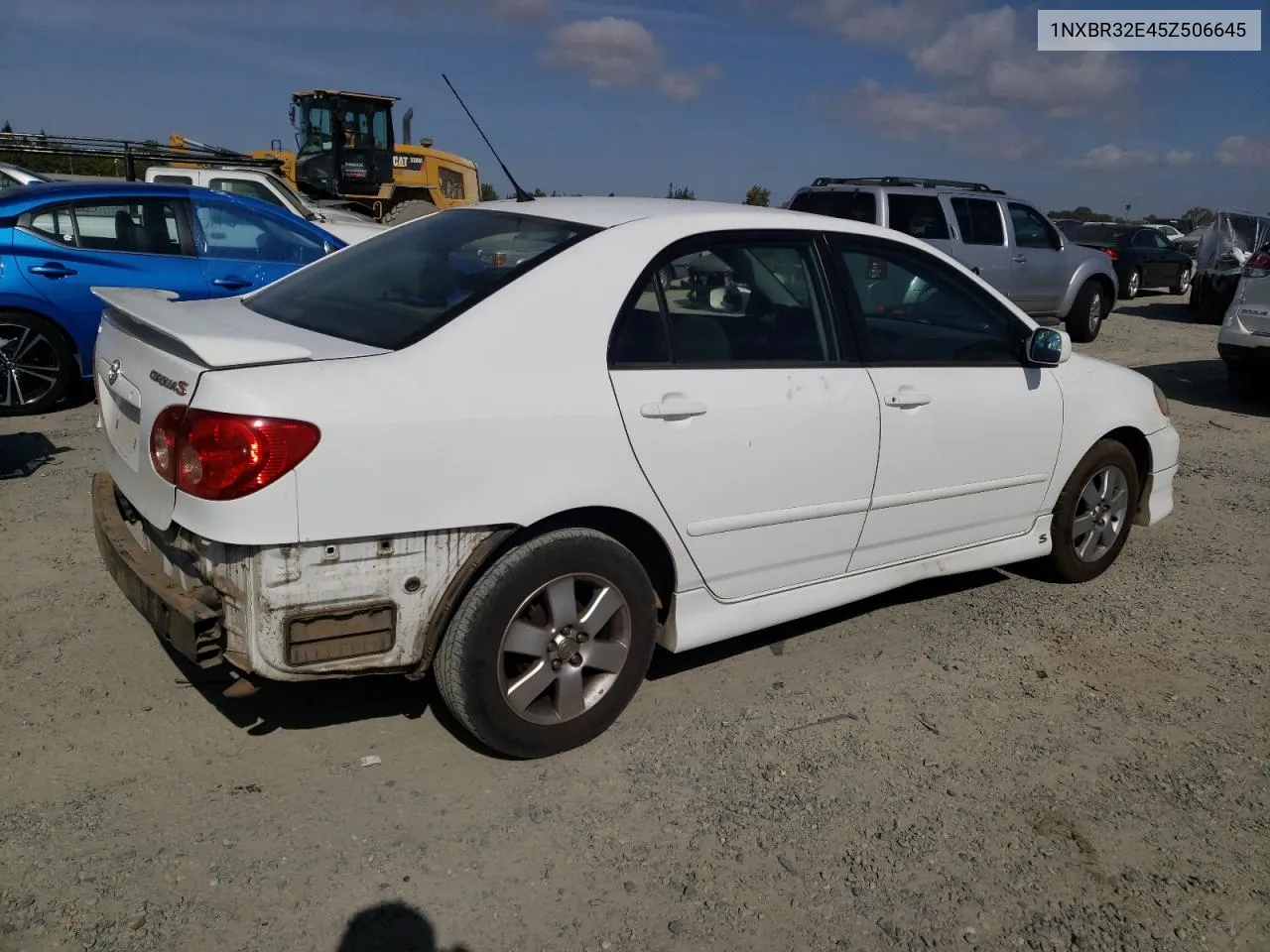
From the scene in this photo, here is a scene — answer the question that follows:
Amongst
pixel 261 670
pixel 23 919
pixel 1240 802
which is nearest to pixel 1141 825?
pixel 1240 802

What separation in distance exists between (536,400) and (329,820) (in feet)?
4.22

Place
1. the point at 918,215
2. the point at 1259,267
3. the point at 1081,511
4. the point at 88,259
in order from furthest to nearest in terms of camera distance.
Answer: the point at 918,215
the point at 1259,267
the point at 88,259
the point at 1081,511

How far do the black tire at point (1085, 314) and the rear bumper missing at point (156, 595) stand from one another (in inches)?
519

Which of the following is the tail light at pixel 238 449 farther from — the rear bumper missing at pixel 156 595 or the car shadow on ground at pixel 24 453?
the car shadow on ground at pixel 24 453

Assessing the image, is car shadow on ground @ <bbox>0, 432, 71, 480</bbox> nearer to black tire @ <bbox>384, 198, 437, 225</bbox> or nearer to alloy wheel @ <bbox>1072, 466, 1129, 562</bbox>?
alloy wheel @ <bbox>1072, 466, 1129, 562</bbox>

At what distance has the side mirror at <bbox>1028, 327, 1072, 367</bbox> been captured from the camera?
13.8ft

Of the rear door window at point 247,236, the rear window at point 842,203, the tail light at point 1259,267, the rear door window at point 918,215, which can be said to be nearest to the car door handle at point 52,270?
the rear door window at point 247,236

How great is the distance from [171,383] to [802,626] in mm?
2650

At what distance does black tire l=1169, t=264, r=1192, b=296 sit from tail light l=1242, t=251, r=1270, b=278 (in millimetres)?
12239

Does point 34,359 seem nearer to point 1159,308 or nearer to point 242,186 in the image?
point 242,186

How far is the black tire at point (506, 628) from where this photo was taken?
2.93 meters

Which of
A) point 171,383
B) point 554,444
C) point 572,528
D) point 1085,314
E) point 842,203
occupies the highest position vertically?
point 842,203

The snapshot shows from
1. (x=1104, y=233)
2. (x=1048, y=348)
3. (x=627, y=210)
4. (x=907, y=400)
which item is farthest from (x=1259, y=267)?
(x=1104, y=233)

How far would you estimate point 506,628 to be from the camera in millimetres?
2984
